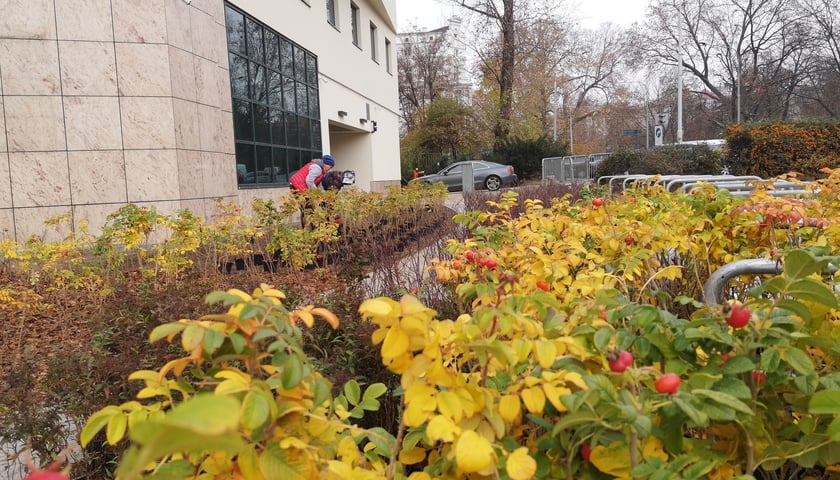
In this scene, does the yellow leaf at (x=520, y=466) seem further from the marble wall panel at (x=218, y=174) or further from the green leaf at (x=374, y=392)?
the marble wall panel at (x=218, y=174)

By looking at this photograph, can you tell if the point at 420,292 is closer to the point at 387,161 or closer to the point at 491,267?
the point at 491,267

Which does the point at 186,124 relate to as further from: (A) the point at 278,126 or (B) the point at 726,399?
(B) the point at 726,399

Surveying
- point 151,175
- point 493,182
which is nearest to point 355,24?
point 493,182

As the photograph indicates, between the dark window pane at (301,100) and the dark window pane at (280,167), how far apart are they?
1.47 m

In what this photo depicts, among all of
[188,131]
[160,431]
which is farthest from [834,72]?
[160,431]

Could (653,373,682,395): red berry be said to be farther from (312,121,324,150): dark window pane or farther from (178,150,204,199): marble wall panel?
(312,121,324,150): dark window pane

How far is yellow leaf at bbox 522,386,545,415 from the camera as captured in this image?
3.52 ft

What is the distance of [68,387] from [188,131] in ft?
26.0

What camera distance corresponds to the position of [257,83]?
13047 mm

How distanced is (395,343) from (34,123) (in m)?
9.54

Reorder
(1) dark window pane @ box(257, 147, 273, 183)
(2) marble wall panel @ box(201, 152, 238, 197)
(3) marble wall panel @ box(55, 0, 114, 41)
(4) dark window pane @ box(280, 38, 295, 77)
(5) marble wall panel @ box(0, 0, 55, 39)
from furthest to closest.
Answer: (4) dark window pane @ box(280, 38, 295, 77), (1) dark window pane @ box(257, 147, 273, 183), (2) marble wall panel @ box(201, 152, 238, 197), (3) marble wall panel @ box(55, 0, 114, 41), (5) marble wall panel @ box(0, 0, 55, 39)

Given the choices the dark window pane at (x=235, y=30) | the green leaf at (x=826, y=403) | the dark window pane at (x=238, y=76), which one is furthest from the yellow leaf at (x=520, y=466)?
the dark window pane at (x=235, y=30)

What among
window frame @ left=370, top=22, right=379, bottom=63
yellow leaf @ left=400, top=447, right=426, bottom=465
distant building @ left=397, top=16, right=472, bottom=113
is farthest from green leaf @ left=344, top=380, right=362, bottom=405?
distant building @ left=397, top=16, right=472, bottom=113

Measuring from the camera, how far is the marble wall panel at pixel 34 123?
28.4 feet
